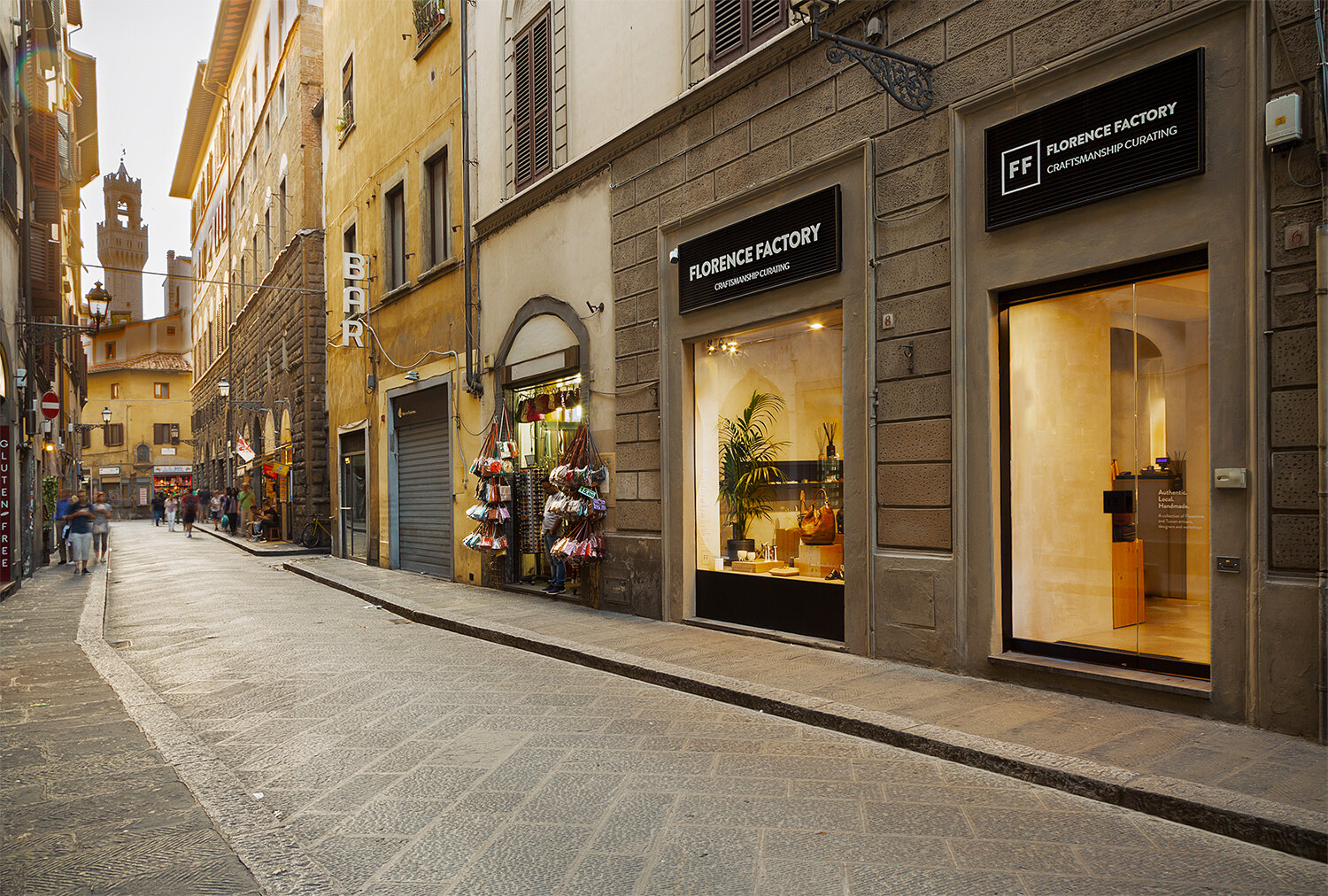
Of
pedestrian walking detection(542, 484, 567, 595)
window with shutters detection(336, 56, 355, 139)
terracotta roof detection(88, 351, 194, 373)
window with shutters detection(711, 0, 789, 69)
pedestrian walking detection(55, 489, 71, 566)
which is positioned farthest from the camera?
terracotta roof detection(88, 351, 194, 373)

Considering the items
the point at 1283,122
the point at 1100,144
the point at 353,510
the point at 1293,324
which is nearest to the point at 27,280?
the point at 353,510

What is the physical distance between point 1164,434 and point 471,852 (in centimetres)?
485

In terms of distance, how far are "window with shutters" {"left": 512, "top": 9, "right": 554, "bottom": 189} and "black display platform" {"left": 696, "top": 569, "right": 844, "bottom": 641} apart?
20.6ft

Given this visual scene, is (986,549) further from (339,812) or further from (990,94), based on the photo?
(339,812)

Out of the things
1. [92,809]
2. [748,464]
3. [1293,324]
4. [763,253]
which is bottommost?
[92,809]

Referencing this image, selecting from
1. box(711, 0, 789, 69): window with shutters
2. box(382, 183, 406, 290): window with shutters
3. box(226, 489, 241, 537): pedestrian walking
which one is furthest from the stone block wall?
box(226, 489, 241, 537): pedestrian walking

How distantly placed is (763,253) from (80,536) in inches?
630

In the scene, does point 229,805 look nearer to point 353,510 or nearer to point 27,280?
point 353,510

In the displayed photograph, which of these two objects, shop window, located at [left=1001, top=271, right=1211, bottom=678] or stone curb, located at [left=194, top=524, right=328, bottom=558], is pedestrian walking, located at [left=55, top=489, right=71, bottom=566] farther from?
shop window, located at [left=1001, top=271, right=1211, bottom=678]

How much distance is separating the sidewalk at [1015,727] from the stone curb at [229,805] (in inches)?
123

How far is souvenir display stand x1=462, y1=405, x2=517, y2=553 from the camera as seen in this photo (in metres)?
13.3

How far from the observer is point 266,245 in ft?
94.7

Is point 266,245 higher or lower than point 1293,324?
higher

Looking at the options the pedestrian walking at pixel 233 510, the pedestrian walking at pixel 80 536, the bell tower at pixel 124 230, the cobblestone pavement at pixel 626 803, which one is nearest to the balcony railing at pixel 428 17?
the pedestrian walking at pixel 80 536
